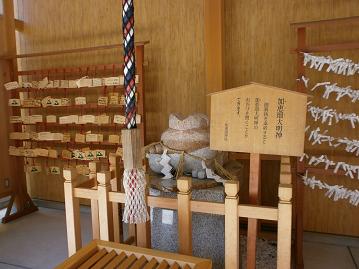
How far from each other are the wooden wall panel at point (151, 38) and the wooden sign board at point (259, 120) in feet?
6.06

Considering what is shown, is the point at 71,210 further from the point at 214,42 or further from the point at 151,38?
the point at 151,38

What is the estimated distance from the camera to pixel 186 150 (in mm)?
1864

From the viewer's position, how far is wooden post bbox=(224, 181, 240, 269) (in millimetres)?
1233

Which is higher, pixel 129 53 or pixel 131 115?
pixel 129 53

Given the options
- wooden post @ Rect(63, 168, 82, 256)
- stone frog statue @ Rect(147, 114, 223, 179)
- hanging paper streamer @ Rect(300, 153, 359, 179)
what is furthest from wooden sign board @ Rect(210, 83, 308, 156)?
hanging paper streamer @ Rect(300, 153, 359, 179)

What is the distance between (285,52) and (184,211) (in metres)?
2.11

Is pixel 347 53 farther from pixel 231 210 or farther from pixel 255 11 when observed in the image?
pixel 231 210

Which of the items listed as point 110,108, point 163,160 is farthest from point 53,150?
point 163,160

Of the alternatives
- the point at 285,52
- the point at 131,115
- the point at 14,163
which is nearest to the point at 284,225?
the point at 131,115

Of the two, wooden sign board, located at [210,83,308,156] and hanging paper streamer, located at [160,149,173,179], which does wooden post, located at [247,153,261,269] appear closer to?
wooden sign board, located at [210,83,308,156]

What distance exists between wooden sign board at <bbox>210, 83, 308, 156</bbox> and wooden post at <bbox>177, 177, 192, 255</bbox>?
8.5 inches

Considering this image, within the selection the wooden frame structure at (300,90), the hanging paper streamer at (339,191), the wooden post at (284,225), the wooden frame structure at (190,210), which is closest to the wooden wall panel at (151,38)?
the wooden frame structure at (300,90)

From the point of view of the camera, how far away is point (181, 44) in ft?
10.6

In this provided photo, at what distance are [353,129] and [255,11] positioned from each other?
1.37m
